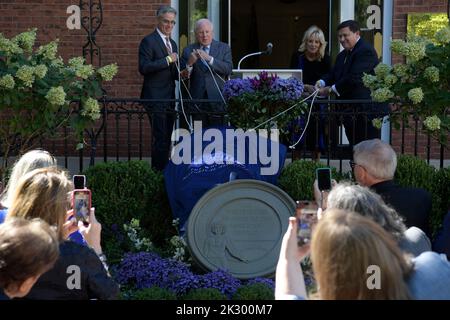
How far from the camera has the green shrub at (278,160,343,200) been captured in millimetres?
6969

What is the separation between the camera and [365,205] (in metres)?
3.54

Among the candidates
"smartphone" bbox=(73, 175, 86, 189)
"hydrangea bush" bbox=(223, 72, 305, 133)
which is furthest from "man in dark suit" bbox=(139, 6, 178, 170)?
"smartphone" bbox=(73, 175, 86, 189)

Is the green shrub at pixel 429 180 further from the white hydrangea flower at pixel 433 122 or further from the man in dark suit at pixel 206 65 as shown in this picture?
the man in dark suit at pixel 206 65

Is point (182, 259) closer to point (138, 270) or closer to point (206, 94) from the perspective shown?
point (138, 270)

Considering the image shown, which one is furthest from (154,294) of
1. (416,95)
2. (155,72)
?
(155,72)

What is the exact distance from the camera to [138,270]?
6148 millimetres

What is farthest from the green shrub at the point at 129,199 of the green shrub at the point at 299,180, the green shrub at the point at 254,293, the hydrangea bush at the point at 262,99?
the green shrub at the point at 254,293

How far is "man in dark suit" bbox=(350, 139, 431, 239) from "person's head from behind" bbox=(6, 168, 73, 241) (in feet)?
6.56

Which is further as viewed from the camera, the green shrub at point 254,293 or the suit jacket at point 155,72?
the suit jacket at point 155,72

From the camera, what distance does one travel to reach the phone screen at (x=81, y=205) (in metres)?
4.32

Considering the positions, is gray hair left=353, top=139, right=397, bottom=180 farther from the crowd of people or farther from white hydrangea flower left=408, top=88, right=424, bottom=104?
white hydrangea flower left=408, top=88, right=424, bottom=104

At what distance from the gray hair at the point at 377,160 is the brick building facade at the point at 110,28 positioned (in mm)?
5731

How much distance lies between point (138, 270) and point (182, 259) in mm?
514

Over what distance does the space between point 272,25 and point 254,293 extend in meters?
8.46
